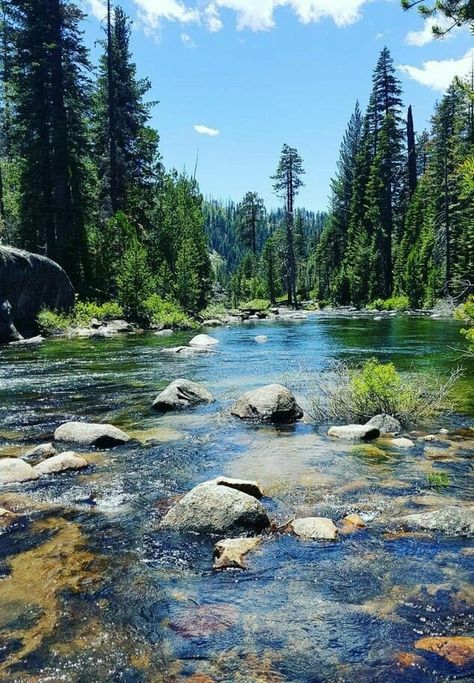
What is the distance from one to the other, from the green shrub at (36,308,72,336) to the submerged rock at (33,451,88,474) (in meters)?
18.2

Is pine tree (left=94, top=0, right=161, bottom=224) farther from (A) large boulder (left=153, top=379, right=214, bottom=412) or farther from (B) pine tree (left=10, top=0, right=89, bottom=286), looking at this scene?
(A) large boulder (left=153, top=379, right=214, bottom=412)

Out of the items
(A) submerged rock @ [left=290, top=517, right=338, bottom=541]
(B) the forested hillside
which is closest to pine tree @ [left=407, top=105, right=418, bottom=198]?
(B) the forested hillside

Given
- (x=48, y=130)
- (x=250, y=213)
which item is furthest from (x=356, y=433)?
(x=250, y=213)

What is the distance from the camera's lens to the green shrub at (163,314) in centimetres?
3030

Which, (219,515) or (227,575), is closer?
(227,575)

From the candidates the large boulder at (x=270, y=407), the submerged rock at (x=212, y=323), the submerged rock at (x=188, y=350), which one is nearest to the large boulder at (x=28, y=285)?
the submerged rock at (x=188, y=350)

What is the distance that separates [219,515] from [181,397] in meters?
5.93

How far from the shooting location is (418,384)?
34.8ft

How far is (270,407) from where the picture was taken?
10211mm

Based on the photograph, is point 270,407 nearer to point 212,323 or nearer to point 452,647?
point 452,647

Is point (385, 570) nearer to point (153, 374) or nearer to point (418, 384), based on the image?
point (418, 384)

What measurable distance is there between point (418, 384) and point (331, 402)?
173 cm

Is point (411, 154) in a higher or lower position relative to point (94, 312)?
higher

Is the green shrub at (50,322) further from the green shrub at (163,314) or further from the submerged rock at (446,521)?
the submerged rock at (446,521)
